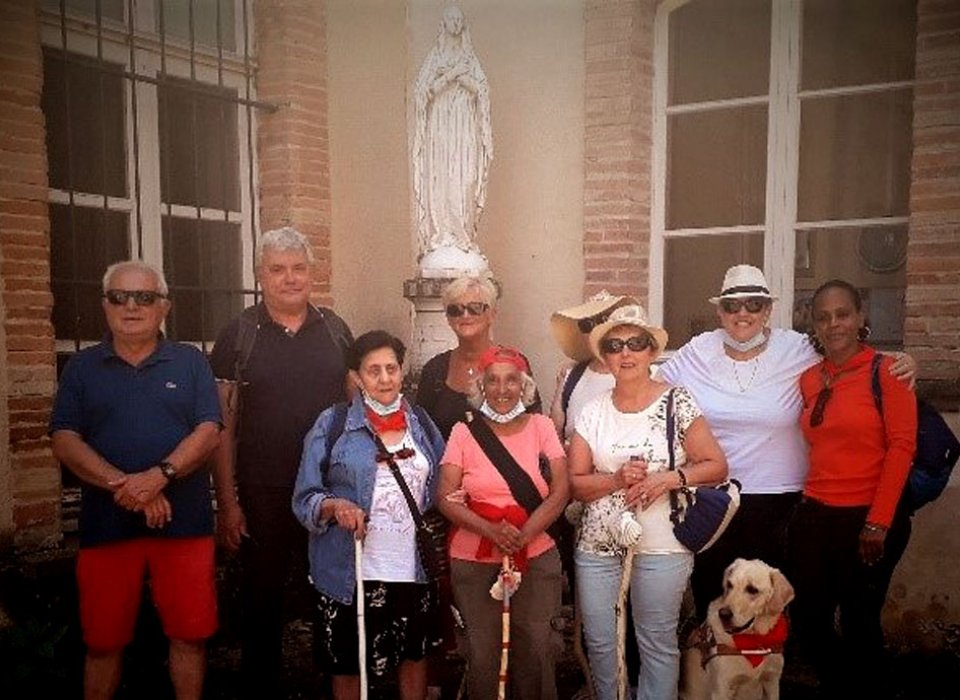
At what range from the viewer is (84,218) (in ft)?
16.3

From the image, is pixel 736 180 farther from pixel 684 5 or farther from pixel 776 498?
pixel 776 498

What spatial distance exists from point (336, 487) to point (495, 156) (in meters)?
3.26

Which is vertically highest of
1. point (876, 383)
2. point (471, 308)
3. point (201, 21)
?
point (201, 21)

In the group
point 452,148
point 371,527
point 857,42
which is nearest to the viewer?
point 371,527

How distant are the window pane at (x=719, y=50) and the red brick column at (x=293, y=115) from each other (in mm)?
2394

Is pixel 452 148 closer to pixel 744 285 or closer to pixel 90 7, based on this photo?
pixel 90 7

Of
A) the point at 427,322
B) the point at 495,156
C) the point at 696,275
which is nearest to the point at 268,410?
the point at 427,322

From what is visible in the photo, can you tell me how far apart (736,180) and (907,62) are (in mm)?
1106

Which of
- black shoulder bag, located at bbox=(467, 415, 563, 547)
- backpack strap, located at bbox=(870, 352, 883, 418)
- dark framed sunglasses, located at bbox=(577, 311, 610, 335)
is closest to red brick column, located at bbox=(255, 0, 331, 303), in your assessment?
dark framed sunglasses, located at bbox=(577, 311, 610, 335)

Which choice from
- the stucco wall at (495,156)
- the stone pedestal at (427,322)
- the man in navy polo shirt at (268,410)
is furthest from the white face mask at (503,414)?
the stucco wall at (495,156)

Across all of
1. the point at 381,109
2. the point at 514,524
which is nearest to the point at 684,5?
the point at 381,109

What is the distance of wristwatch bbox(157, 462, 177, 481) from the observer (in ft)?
9.78

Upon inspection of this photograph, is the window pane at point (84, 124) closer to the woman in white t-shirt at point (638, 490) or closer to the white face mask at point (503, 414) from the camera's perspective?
the white face mask at point (503, 414)

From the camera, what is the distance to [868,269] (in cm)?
485
